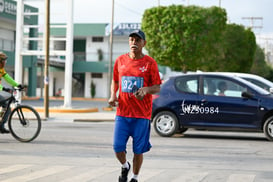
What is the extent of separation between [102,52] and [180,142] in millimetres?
47114

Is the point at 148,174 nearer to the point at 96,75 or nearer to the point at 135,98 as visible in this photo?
the point at 135,98

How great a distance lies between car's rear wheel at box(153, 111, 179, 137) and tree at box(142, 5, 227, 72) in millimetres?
25830

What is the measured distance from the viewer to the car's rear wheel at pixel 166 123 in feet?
45.8

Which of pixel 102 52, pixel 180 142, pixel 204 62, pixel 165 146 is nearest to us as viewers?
pixel 165 146

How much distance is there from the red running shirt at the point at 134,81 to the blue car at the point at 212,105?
7.04 meters

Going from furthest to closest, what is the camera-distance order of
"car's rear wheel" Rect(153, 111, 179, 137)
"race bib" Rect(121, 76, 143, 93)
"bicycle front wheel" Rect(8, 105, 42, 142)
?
"car's rear wheel" Rect(153, 111, 179, 137) < "bicycle front wheel" Rect(8, 105, 42, 142) < "race bib" Rect(121, 76, 143, 93)

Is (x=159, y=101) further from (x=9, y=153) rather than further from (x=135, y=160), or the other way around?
(x=135, y=160)

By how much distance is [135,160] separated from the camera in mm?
6762

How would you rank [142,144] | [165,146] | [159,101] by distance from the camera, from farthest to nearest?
[159,101] < [165,146] < [142,144]

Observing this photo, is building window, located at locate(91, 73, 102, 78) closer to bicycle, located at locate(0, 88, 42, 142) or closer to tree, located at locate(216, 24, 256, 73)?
tree, located at locate(216, 24, 256, 73)

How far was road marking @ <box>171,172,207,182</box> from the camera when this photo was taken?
756 centimetres

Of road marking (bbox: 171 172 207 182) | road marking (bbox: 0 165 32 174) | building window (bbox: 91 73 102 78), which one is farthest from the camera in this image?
building window (bbox: 91 73 102 78)

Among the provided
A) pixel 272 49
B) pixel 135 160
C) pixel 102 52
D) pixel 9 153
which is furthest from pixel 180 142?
pixel 272 49

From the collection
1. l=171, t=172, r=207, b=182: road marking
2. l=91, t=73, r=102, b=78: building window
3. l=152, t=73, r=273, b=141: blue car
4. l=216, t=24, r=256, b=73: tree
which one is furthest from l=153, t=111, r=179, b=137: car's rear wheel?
l=91, t=73, r=102, b=78: building window
